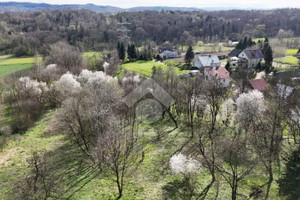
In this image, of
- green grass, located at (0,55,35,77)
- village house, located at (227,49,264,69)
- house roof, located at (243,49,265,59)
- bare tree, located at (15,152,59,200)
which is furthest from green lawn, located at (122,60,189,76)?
bare tree, located at (15,152,59,200)

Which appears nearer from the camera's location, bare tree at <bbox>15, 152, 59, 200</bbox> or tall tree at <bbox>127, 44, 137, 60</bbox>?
bare tree at <bbox>15, 152, 59, 200</bbox>

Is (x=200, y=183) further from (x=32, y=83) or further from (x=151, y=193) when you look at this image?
Result: (x=32, y=83)

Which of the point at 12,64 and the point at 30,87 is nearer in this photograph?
the point at 30,87

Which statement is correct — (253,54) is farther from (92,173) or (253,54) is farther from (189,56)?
(92,173)

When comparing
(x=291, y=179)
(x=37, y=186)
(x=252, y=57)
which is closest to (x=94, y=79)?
(x=37, y=186)

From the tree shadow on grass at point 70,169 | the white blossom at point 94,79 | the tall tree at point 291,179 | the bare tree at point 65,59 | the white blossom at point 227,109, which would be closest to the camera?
the tall tree at point 291,179

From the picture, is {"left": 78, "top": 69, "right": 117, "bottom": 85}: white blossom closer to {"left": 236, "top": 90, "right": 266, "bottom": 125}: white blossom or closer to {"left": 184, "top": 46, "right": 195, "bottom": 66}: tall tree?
{"left": 236, "top": 90, "right": 266, "bottom": 125}: white blossom

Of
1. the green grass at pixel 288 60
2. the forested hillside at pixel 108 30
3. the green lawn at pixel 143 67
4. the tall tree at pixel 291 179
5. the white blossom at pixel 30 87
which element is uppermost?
the forested hillside at pixel 108 30

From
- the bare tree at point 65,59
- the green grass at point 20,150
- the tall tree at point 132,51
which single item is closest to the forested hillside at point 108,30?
the tall tree at point 132,51

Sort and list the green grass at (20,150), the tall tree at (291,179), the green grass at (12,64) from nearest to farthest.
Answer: the tall tree at (291,179) < the green grass at (20,150) < the green grass at (12,64)

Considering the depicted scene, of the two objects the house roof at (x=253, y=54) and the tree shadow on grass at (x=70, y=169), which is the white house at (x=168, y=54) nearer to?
the house roof at (x=253, y=54)
